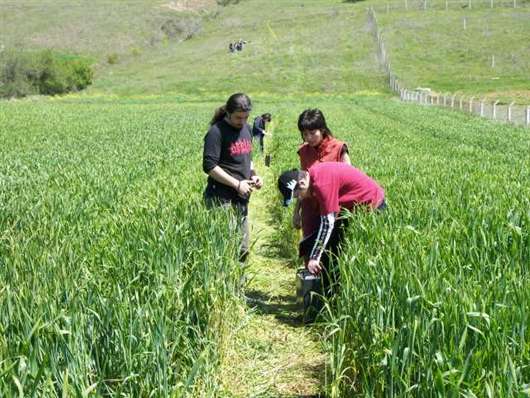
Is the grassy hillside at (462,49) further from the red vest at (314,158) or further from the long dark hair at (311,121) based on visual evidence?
the long dark hair at (311,121)

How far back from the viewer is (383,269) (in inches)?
146

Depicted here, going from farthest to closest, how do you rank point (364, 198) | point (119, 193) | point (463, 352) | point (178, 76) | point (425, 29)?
1. point (425, 29)
2. point (178, 76)
3. point (119, 193)
4. point (364, 198)
5. point (463, 352)

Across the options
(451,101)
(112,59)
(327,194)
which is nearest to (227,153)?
(327,194)

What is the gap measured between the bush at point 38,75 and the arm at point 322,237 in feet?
249

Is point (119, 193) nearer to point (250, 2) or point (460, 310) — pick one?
point (460, 310)

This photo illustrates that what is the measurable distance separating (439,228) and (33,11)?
12509 cm

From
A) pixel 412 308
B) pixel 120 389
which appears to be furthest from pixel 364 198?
pixel 120 389

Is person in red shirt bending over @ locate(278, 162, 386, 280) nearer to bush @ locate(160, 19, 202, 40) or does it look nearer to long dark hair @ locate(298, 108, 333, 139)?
long dark hair @ locate(298, 108, 333, 139)

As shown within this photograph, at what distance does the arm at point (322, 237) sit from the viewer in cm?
490

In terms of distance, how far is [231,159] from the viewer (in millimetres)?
6012

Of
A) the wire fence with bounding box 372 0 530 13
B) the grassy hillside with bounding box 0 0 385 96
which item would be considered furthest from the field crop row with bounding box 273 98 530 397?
the wire fence with bounding box 372 0 530 13

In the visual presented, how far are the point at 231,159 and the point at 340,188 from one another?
1189 mm

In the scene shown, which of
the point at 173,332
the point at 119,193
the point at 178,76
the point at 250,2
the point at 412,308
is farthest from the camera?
the point at 250,2

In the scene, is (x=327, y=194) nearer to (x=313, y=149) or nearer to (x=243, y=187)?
(x=313, y=149)
